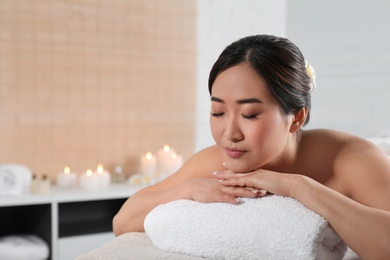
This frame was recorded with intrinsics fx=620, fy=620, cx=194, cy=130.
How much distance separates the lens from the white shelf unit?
9.96 feet

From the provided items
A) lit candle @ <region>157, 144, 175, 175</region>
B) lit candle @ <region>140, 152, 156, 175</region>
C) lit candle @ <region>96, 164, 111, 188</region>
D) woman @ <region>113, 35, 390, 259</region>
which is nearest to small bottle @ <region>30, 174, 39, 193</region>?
lit candle @ <region>96, 164, 111, 188</region>

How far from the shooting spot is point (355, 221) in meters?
1.32

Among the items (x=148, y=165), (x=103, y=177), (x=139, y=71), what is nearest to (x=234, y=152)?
(x=103, y=177)

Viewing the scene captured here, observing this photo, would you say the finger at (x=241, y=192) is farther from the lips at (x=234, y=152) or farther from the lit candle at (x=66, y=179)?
the lit candle at (x=66, y=179)

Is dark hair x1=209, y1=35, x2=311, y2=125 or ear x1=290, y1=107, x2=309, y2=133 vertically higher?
dark hair x1=209, y1=35, x2=311, y2=125

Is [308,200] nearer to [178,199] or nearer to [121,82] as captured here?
[178,199]

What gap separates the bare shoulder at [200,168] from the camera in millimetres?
1739

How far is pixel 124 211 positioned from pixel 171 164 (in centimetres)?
185

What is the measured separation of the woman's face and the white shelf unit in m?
1.74

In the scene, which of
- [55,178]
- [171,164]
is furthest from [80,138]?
[171,164]

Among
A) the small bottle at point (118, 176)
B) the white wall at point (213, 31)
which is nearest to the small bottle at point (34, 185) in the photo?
the small bottle at point (118, 176)

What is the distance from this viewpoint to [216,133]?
1.48 metres

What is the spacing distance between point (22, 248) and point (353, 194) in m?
1.87

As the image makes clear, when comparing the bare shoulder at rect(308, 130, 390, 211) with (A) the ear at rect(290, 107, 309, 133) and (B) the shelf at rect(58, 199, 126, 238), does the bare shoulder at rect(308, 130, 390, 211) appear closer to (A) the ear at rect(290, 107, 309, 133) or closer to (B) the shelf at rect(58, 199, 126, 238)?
(A) the ear at rect(290, 107, 309, 133)
